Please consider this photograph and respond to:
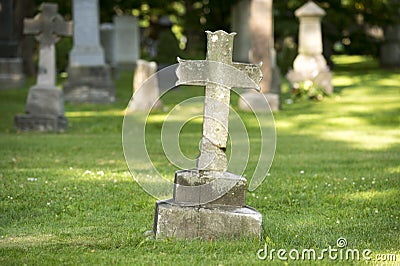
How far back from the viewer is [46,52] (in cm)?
1670

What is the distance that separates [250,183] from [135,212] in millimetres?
1860

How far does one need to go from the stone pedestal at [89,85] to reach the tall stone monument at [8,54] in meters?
4.36

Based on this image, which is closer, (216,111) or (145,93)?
(216,111)

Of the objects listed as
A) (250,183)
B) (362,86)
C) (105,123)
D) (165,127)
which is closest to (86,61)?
(105,123)

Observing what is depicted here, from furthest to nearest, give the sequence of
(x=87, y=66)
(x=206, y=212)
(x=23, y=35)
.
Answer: (x=23, y=35), (x=87, y=66), (x=206, y=212)

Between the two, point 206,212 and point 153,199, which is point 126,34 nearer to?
point 153,199

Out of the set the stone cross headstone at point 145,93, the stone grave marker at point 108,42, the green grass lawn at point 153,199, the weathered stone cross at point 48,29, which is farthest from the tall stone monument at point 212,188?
the stone grave marker at point 108,42

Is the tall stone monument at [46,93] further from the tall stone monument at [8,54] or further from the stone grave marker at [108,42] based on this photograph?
the stone grave marker at [108,42]

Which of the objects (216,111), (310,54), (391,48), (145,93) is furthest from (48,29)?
(391,48)

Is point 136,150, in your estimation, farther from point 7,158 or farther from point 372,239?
point 7,158

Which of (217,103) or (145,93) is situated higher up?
(217,103)

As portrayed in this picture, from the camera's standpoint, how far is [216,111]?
721cm

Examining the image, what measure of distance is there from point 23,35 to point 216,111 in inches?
1078

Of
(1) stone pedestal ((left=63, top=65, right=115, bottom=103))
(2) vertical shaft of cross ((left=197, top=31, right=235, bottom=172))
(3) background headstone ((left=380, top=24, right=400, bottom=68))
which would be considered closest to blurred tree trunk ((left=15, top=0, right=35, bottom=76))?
(1) stone pedestal ((left=63, top=65, right=115, bottom=103))
